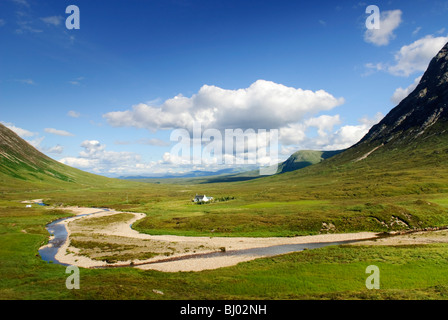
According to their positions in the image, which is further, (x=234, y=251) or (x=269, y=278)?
(x=234, y=251)

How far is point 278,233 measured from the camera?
6850 cm

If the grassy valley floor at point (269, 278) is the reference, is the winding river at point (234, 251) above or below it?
below

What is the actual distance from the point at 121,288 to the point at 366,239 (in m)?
58.9

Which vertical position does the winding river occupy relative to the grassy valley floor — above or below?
below

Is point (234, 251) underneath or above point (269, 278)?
underneath

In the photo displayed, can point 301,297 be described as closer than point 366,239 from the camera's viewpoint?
Yes

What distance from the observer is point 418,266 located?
36688 millimetres

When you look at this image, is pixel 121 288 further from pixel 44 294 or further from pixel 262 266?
pixel 262 266

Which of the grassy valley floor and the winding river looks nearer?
the grassy valley floor

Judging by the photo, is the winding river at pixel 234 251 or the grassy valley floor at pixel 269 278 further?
the winding river at pixel 234 251

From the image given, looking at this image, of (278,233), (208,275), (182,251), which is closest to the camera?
(208,275)

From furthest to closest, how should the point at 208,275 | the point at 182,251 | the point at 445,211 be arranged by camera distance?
the point at 445,211
the point at 182,251
the point at 208,275
